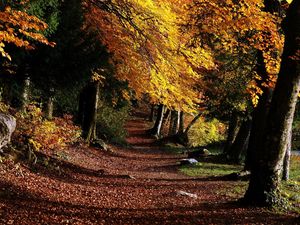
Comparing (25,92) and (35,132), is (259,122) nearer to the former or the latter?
(35,132)

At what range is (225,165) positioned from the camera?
2066cm

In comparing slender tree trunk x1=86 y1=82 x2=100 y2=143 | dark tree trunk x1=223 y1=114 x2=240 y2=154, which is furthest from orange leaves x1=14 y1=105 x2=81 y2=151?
dark tree trunk x1=223 y1=114 x2=240 y2=154

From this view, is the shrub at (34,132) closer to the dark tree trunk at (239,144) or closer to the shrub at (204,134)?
the dark tree trunk at (239,144)

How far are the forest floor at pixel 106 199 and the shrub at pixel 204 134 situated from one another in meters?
17.2

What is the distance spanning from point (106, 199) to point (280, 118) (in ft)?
16.7

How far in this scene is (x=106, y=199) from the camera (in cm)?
1074

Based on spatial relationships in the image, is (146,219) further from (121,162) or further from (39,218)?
(121,162)

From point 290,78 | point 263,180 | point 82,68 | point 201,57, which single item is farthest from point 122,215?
point 201,57

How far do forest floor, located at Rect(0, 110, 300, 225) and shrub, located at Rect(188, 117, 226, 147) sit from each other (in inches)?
676

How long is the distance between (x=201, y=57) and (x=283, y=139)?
8.97m

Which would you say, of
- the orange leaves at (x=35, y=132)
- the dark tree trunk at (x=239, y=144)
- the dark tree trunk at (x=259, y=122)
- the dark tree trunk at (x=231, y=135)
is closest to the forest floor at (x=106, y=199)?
the orange leaves at (x=35, y=132)

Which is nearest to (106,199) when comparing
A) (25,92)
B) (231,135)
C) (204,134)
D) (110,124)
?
(25,92)

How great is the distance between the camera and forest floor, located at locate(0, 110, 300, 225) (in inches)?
326

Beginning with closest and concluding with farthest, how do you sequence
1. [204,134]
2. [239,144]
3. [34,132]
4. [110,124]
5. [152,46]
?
[34,132], [152,46], [239,144], [110,124], [204,134]
